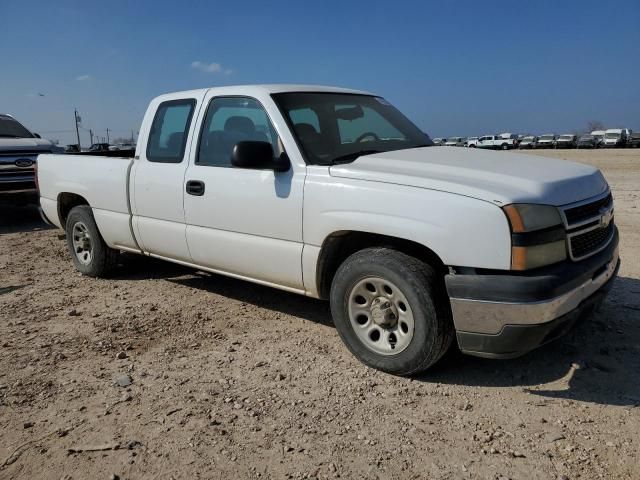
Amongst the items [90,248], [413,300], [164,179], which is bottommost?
[90,248]

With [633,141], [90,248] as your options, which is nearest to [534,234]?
[90,248]

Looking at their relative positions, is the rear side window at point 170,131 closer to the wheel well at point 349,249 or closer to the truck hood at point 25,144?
the wheel well at point 349,249

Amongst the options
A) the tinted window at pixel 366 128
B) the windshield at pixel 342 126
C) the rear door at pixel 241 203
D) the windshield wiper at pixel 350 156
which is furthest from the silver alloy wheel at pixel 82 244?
the windshield wiper at pixel 350 156

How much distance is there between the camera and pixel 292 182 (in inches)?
146

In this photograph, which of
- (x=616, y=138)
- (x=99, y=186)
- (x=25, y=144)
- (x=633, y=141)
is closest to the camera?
Answer: (x=99, y=186)

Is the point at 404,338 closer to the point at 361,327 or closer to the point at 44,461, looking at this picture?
the point at 361,327

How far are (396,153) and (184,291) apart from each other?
2695mm

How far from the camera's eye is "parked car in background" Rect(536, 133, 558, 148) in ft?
159

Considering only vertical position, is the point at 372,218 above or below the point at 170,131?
below

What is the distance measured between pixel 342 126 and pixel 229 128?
91 centimetres

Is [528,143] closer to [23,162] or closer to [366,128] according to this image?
[23,162]

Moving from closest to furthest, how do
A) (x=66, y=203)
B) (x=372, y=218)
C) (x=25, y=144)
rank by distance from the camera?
(x=372, y=218)
(x=66, y=203)
(x=25, y=144)

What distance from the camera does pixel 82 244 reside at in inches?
235

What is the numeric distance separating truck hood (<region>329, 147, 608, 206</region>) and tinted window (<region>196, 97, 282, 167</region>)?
2.85 ft
